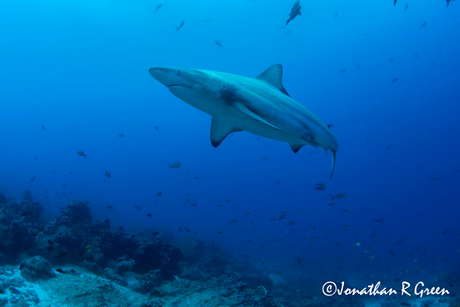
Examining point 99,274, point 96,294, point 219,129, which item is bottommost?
point 99,274


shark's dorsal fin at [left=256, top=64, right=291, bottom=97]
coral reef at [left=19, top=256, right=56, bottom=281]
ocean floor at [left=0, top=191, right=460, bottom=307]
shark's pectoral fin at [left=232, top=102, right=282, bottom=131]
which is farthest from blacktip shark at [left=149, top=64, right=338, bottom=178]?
coral reef at [left=19, top=256, right=56, bottom=281]

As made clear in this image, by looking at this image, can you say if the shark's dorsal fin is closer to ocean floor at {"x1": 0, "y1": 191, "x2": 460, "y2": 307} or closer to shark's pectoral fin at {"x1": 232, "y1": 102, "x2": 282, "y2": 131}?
shark's pectoral fin at {"x1": 232, "y1": 102, "x2": 282, "y2": 131}

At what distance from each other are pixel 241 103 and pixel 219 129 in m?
0.87

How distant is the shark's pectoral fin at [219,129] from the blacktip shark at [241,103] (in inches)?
1.0

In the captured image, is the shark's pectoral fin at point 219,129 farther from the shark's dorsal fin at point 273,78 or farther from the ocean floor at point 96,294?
the ocean floor at point 96,294

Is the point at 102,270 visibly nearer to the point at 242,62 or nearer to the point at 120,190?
the point at 242,62

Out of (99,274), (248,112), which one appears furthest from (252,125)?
(99,274)

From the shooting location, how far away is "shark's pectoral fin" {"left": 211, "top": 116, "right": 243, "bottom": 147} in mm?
3980

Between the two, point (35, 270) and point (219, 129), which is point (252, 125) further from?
point (35, 270)

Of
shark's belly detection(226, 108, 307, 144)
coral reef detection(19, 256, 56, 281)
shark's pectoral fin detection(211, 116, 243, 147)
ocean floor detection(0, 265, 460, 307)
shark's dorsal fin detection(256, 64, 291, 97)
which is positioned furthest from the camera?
coral reef detection(19, 256, 56, 281)

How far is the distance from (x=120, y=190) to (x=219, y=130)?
96.2 m

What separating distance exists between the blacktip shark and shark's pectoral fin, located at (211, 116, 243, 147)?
1.0 inches

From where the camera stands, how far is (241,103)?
3367 millimetres

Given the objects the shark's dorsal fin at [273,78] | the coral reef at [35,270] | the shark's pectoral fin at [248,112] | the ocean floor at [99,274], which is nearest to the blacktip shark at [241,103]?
the shark's pectoral fin at [248,112]
